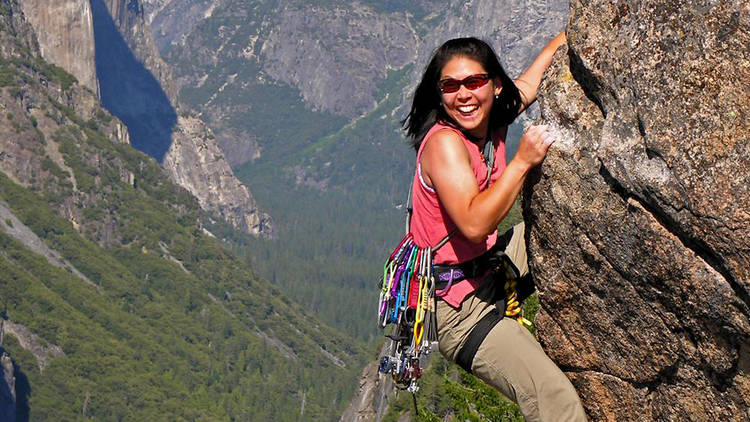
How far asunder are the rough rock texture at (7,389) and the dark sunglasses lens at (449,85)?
15126cm

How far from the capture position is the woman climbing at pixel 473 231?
9.73 meters

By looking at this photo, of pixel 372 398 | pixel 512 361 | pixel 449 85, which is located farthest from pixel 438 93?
pixel 372 398

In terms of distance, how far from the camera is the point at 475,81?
1014cm

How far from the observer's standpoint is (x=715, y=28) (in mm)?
8180

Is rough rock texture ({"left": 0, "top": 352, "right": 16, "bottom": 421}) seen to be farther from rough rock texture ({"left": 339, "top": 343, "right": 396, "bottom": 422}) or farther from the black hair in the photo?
the black hair

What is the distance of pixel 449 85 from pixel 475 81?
0.24m

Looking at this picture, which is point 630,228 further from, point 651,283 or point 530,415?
point 530,415

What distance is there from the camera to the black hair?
403 inches

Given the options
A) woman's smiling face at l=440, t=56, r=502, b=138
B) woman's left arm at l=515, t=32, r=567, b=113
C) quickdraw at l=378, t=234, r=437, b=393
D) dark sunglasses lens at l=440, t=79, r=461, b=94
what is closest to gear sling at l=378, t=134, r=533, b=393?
quickdraw at l=378, t=234, r=437, b=393

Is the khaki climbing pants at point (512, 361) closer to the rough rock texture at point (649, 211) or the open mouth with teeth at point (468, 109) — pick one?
the rough rock texture at point (649, 211)

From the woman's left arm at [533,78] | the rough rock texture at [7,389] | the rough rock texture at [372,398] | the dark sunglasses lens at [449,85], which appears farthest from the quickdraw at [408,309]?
the rough rock texture at [7,389]

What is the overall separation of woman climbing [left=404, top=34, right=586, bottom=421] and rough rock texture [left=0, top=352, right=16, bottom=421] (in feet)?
495

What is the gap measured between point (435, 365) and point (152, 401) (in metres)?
109

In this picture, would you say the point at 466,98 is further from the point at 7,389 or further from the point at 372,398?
the point at 7,389
